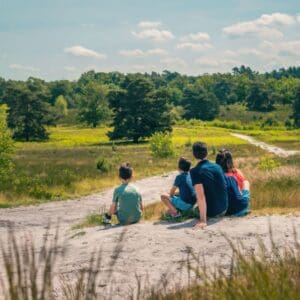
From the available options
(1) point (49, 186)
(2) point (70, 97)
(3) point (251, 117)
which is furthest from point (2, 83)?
(1) point (49, 186)

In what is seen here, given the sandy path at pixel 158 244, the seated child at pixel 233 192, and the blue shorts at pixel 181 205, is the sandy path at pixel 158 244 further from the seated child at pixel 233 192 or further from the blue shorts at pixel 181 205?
the blue shorts at pixel 181 205

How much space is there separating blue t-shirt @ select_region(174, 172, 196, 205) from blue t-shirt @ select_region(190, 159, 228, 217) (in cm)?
88

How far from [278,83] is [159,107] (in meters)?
101

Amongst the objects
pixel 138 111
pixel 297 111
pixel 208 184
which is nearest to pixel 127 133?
pixel 138 111

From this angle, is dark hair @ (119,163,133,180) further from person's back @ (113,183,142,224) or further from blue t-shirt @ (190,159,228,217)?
blue t-shirt @ (190,159,228,217)

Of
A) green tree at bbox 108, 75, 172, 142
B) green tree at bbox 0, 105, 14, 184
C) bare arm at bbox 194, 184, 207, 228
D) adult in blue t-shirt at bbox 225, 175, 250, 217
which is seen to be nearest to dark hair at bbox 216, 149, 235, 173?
adult in blue t-shirt at bbox 225, 175, 250, 217

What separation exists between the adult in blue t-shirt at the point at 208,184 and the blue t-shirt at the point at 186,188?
0.87 metres

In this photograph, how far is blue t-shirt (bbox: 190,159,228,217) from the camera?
9609 millimetres

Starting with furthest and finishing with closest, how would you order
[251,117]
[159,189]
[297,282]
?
[251,117] < [159,189] < [297,282]

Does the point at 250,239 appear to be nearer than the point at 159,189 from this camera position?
Yes

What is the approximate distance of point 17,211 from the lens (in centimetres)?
1625

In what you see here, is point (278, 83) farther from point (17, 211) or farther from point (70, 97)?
point (17, 211)

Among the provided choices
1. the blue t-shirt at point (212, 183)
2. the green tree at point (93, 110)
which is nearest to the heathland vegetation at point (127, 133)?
the green tree at point (93, 110)

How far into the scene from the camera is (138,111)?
7762 cm
